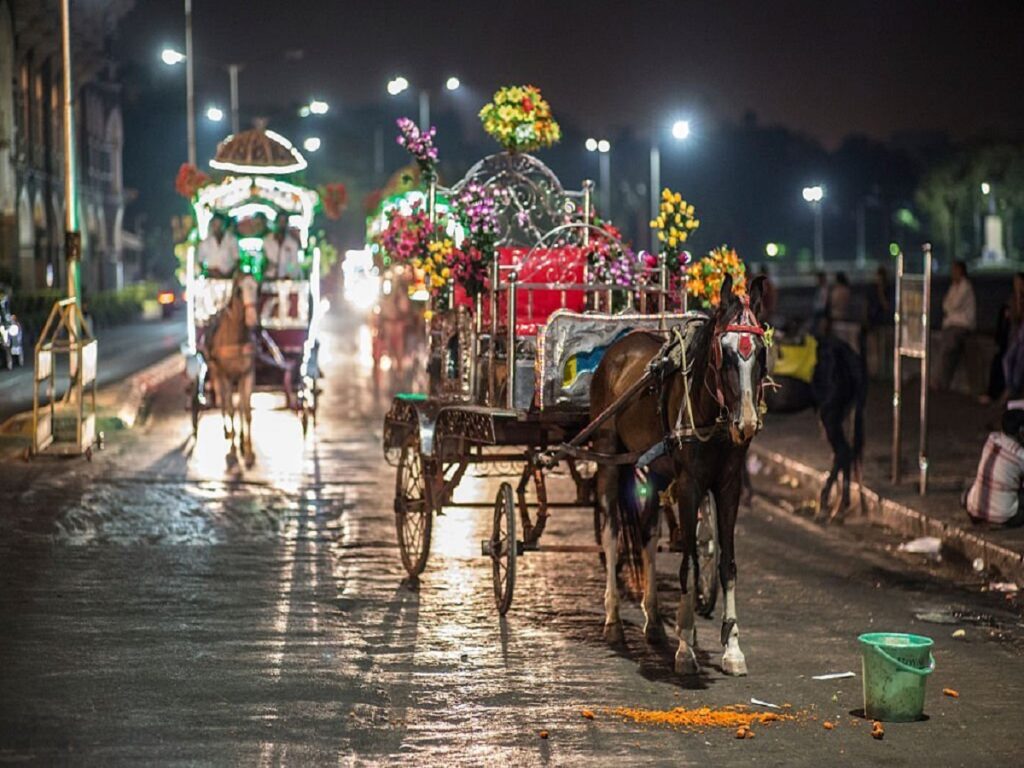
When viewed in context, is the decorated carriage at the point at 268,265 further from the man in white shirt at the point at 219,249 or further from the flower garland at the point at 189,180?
the flower garland at the point at 189,180

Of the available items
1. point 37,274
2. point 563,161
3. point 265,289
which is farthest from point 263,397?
point 563,161

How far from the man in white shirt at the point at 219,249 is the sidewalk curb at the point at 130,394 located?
243cm

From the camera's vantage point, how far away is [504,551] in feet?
36.4

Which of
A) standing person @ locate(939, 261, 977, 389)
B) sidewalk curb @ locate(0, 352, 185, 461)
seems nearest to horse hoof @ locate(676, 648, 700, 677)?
sidewalk curb @ locate(0, 352, 185, 461)

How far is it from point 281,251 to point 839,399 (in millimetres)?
11852

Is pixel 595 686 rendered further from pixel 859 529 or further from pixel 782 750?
pixel 859 529

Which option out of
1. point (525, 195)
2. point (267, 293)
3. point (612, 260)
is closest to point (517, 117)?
point (525, 195)

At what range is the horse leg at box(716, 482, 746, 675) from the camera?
9.32m

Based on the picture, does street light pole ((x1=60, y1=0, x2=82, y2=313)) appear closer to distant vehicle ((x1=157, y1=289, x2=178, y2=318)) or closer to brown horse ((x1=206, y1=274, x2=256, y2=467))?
brown horse ((x1=206, y1=274, x2=256, y2=467))

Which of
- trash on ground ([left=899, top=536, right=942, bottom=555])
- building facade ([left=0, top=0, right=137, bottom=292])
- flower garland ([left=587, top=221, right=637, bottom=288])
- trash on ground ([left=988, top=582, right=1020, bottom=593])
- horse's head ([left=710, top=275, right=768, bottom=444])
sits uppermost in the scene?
building facade ([left=0, top=0, right=137, bottom=292])

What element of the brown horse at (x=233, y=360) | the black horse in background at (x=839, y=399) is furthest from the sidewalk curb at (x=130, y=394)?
the black horse in background at (x=839, y=399)

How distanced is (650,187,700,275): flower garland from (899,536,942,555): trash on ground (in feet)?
11.4

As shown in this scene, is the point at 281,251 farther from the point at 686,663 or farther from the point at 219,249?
the point at 686,663

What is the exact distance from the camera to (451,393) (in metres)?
13.2
